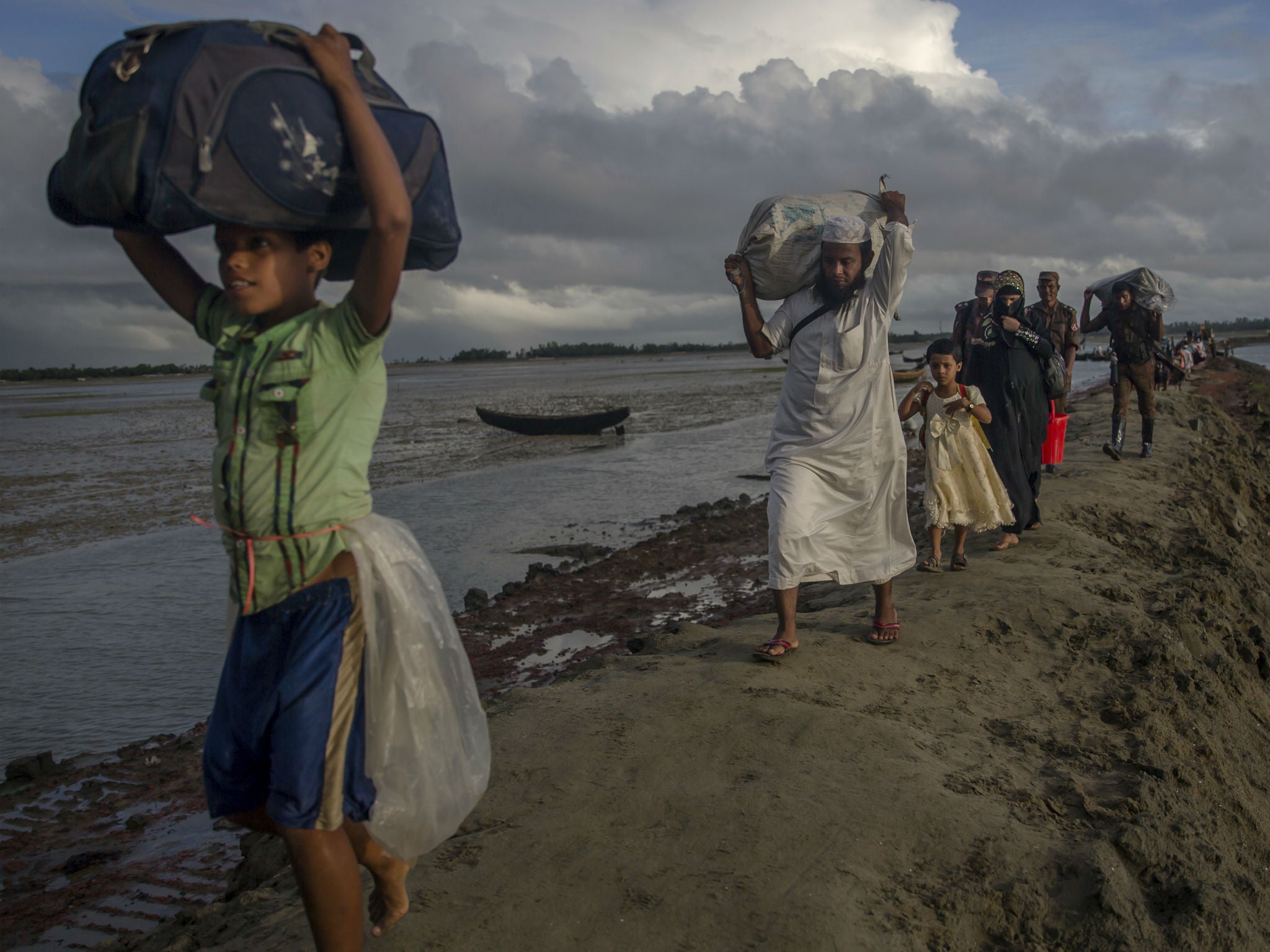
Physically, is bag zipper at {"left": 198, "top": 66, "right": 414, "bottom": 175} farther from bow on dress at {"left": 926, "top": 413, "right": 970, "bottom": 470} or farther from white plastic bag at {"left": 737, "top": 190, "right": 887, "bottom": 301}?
bow on dress at {"left": 926, "top": 413, "right": 970, "bottom": 470}

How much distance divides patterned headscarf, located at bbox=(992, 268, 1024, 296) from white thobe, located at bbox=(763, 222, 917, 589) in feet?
9.93

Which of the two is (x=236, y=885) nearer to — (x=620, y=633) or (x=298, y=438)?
(x=298, y=438)

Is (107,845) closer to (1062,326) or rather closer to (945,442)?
(945,442)

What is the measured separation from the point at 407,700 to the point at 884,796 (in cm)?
178

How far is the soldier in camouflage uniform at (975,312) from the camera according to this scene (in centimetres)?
743

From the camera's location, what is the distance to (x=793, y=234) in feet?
14.5

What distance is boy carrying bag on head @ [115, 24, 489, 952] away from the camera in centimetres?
194

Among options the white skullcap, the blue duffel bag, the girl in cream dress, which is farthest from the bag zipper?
the girl in cream dress

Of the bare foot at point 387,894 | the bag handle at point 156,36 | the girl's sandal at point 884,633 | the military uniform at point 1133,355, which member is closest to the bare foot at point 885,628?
the girl's sandal at point 884,633

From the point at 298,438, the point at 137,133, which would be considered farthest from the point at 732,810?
the point at 137,133

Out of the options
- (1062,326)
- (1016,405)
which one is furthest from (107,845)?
(1062,326)

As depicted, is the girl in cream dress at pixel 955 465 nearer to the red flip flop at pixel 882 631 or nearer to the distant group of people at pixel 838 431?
the distant group of people at pixel 838 431

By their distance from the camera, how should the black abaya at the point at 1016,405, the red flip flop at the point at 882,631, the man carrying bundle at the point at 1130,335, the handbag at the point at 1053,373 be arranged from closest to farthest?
the red flip flop at the point at 882,631 < the black abaya at the point at 1016,405 < the handbag at the point at 1053,373 < the man carrying bundle at the point at 1130,335

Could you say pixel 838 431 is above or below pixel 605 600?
above
